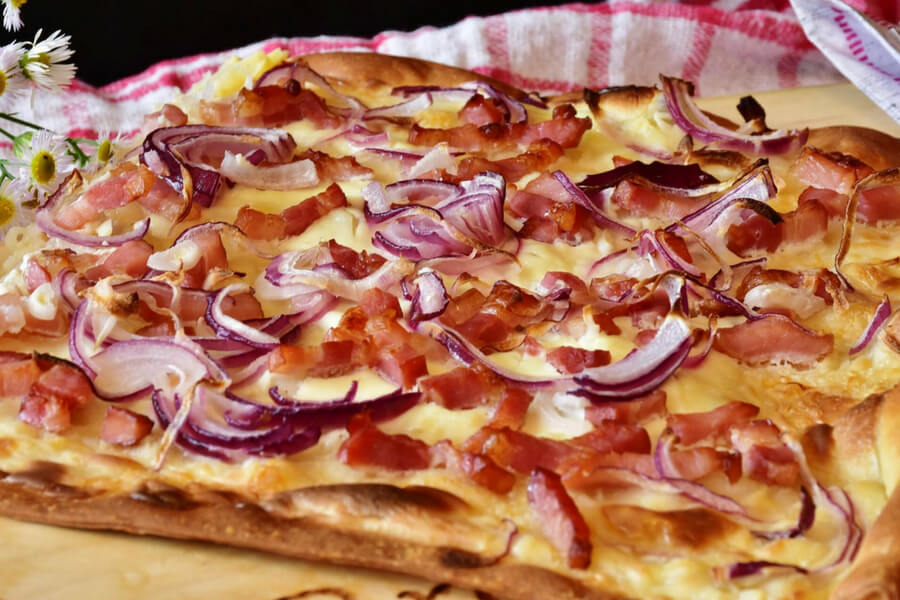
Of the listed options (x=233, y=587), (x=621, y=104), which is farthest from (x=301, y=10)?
(x=233, y=587)

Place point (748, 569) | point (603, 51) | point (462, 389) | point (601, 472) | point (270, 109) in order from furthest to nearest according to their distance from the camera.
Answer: point (603, 51), point (270, 109), point (462, 389), point (601, 472), point (748, 569)

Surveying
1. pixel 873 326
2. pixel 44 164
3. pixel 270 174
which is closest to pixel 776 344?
pixel 873 326

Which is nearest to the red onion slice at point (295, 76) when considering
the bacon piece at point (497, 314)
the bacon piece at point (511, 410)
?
the bacon piece at point (497, 314)

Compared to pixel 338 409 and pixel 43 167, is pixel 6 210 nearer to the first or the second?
pixel 43 167

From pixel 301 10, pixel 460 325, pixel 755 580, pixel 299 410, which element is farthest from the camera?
pixel 301 10

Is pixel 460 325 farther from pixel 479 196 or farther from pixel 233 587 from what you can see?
pixel 233 587

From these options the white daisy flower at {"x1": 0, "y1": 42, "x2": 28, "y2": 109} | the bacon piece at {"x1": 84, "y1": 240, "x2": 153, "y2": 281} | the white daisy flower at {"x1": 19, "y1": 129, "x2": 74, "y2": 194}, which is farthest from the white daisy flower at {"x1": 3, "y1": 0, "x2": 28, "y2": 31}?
the bacon piece at {"x1": 84, "y1": 240, "x2": 153, "y2": 281}

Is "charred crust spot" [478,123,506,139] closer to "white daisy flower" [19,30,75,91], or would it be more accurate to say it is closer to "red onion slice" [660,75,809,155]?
"red onion slice" [660,75,809,155]
